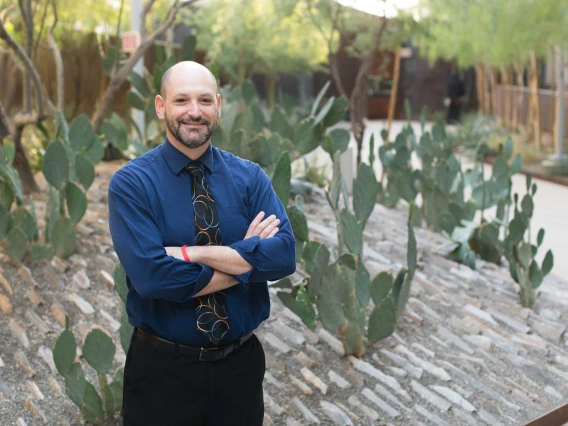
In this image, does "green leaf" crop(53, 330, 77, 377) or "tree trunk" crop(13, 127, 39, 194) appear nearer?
"green leaf" crop(53, 330, 77, 377)

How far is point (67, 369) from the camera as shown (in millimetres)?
2676

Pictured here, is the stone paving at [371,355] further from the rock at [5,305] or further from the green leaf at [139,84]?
the green leaf at [139,84]

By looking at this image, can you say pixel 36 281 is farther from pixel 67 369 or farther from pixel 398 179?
pixel 398 179

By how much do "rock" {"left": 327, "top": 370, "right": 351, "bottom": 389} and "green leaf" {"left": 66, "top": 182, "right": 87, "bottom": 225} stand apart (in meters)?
1.46

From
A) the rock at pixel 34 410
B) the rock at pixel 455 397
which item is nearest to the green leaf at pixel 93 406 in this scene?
the rock at pixel 34 410

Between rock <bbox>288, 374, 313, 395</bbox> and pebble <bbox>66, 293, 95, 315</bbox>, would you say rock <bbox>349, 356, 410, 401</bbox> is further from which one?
pebble <bbox>66, 293, 95, 315</bbox>

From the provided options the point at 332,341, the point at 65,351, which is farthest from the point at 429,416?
the point at 65,351

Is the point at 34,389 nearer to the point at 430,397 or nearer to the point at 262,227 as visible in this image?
the point at 262,227

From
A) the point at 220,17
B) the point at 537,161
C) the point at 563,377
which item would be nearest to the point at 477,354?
the point at 563,377

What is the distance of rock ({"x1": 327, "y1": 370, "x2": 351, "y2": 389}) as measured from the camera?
3195 mm

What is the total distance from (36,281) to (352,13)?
11211 mm

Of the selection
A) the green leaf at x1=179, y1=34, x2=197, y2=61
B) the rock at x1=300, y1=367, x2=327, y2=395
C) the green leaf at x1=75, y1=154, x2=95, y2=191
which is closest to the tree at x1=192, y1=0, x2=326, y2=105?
the green leaf at x1=179, y1=34, x2=197, y2=61

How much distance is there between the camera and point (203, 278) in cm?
199

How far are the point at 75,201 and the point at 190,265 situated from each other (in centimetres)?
194
